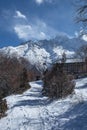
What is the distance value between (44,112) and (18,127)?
370cm

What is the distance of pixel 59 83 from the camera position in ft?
77.6

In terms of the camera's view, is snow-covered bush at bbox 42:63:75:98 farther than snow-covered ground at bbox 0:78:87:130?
→ Yes

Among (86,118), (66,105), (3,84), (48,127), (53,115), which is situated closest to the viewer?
(48,127)

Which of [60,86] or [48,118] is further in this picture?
[60,86]

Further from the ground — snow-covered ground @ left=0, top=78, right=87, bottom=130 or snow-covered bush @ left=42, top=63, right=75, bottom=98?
snow-covered bush @ left=42, top=63, right=75, bottom=98

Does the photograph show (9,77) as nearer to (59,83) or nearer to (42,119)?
(59,83)

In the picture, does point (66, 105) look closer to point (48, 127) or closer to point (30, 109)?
point (30, 109)

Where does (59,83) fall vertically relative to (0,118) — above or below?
above

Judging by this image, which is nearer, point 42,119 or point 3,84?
point 42,119

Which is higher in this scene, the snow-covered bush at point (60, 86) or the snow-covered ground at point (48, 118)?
the snow-covered bush at point (60, 86)

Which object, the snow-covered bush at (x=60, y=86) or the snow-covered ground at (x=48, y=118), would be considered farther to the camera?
the snow-covered bush at (x=60, y=86)

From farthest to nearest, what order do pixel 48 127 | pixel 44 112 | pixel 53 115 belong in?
1. pixel 44 112
2. pixel 53 115
3. pixel 48 127

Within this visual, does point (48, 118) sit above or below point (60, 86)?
below

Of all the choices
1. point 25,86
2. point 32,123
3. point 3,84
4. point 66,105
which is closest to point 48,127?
point 32,123
